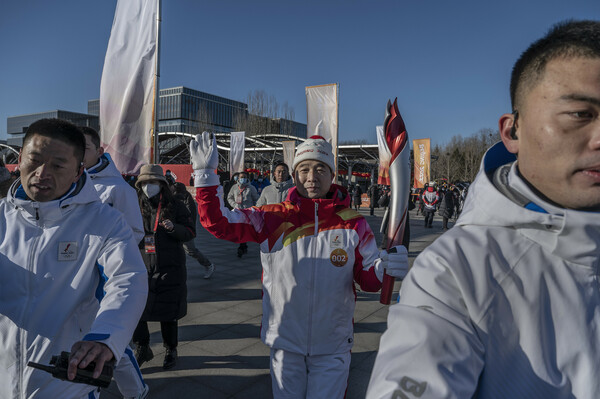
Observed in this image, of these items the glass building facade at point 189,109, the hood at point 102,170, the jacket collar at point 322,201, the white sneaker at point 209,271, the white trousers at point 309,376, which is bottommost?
the white sneaker at point 209,271

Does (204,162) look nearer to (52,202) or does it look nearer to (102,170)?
(52,202)

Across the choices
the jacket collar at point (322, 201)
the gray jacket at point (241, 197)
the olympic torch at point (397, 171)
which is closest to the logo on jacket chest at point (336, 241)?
the jacket collar at point (322, 201)

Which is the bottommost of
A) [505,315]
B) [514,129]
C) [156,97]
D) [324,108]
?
→ [505,315]

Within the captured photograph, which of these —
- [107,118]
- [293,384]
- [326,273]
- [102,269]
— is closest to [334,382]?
[293,384]

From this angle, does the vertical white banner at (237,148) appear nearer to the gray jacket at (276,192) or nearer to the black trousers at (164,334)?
the gray jacket at (276,192)

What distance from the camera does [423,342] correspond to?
84 centimetres

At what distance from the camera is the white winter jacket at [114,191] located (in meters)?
3.40

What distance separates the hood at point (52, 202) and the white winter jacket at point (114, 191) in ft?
4.56

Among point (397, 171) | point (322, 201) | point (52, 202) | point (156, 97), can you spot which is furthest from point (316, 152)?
point (156, 97)

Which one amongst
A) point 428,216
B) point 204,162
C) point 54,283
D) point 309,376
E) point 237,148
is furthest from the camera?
point 237,148

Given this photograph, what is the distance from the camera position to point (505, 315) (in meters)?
0.88

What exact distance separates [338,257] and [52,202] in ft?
5.03

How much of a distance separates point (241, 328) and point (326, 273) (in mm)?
2835

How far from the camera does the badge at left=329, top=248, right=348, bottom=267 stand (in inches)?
97.3
